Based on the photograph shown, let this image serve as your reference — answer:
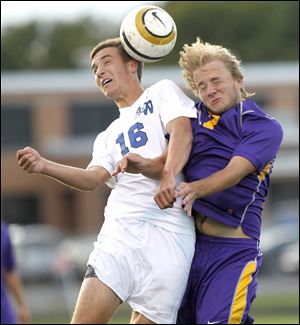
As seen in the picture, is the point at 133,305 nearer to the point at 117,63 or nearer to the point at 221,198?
the point at 221,198

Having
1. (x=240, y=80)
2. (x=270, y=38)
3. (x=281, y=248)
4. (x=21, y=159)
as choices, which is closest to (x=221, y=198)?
(x=240, y=80)

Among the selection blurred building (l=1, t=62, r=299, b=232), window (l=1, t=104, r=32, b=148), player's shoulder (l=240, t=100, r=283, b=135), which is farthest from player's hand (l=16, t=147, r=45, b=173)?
window (l=1, t=104, r=32, b=148)

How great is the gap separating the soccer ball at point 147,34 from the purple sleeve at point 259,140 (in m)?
0.68

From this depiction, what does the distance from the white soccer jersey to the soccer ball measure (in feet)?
0.68

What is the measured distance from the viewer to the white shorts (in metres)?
6.22

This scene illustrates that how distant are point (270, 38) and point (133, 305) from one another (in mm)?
55441

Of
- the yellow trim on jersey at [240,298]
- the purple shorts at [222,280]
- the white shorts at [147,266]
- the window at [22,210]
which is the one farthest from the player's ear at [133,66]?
the window at [22,210]

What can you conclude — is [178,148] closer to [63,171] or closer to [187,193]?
[187,193]

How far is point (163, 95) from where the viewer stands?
21.0ft

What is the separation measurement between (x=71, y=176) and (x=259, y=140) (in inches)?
42.0

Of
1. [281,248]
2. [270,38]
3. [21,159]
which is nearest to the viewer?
[21,159]

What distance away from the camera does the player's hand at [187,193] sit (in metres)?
5.88

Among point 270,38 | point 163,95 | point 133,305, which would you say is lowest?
point 133,305

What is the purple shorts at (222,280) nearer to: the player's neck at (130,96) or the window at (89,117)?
the player's neck at (130,96)
